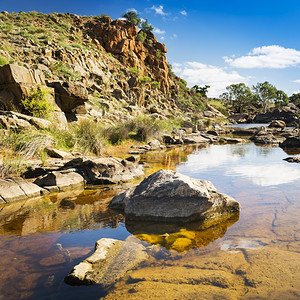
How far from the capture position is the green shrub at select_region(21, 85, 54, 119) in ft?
43.3

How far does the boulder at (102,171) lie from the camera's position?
8.24 m

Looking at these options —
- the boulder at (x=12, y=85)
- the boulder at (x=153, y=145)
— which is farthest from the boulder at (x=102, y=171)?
the boulder at (x=153, y=145)

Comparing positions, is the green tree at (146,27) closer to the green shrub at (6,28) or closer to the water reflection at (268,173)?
the green shrub at (6,28)

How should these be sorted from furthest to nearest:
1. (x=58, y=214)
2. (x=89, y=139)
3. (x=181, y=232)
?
(x=89, y=139) → (x=58, y=214) → (x=181, y=232)

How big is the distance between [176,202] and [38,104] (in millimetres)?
11366

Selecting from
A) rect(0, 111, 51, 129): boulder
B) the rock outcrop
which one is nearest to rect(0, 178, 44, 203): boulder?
rect(0, 111, 51, 129): boulder

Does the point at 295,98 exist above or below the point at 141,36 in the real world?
below

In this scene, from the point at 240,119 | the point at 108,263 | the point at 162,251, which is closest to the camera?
the point at 108,263

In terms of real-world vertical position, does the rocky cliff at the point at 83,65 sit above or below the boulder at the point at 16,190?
above

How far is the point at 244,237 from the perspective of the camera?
4.32 meters

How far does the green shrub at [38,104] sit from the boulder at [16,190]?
7.55 m

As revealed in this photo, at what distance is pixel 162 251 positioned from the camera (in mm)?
3799

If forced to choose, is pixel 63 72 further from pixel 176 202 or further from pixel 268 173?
pixel 176 202

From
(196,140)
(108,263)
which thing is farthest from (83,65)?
(108,263)
